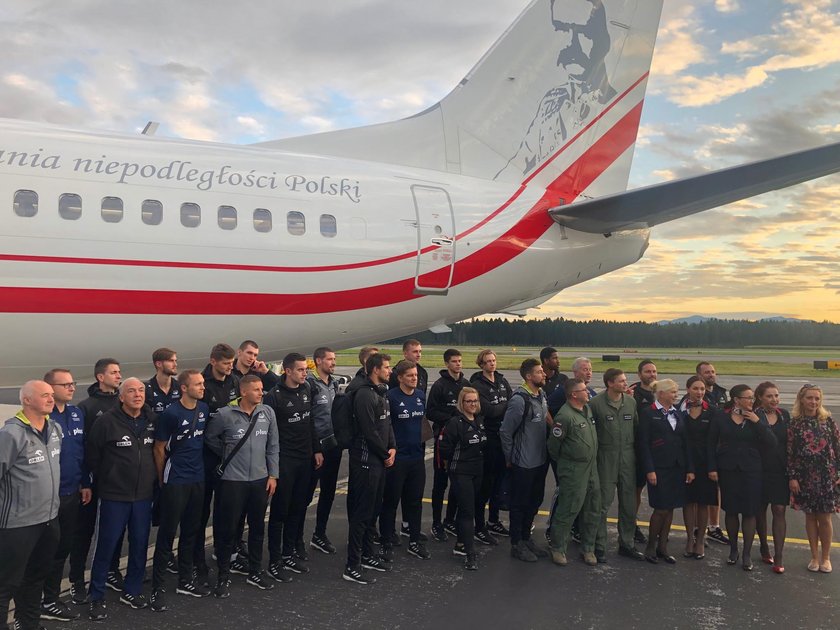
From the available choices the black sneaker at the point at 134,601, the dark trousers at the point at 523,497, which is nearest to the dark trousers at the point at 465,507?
the dark trousers at the point at 523,497

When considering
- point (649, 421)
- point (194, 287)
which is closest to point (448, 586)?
point (649, 421)

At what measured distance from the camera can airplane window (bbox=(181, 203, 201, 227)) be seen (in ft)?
24.2

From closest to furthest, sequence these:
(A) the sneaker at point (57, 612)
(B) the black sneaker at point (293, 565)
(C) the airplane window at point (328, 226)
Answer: (A) the sneaker at point (57, 612)
(B) the black sneaker at point (293, 565)
(C) the airplane window at point (328, 226)

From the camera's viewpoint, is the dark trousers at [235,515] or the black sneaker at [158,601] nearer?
the black sneaker at [158,601]

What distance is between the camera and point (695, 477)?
20.3 feet

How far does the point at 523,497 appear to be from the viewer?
6.12m

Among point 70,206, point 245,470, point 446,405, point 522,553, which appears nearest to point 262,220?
point 70,206

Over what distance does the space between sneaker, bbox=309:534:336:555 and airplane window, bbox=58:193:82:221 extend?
4541 mm

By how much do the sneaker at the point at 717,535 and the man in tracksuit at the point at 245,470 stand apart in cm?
481

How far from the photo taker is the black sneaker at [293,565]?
5605mm

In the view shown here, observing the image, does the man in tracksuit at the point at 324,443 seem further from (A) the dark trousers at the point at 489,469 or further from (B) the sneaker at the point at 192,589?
(A) the dark trousers at the point at 489,469

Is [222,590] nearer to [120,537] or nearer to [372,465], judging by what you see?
[120,537]


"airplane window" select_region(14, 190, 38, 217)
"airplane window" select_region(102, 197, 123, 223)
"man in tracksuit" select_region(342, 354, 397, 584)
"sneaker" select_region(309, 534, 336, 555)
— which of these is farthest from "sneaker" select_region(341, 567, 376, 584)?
"airplane window" select_region(14, 190, 38, 217)

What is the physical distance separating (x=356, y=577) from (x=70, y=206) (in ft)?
17.1
